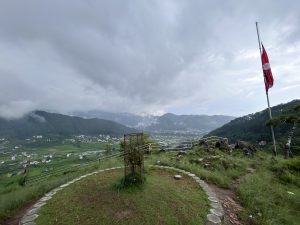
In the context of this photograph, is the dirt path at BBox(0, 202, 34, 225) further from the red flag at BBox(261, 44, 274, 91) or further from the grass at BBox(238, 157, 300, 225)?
the red flag at BBox(261, 44, 274, 91)

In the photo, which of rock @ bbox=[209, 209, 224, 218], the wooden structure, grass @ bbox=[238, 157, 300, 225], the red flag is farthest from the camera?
the red flag

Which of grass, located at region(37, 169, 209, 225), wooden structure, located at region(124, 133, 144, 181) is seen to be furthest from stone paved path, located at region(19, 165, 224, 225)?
wooden structure, located at region(124, 133, 144, 181)

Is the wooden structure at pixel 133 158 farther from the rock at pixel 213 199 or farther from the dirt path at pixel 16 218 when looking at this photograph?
the dirt path at pixel 16 218

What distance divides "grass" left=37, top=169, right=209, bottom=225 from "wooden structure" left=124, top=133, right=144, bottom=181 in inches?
18.7

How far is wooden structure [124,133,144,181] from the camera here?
25.8 feet

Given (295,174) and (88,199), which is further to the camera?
(295,174)

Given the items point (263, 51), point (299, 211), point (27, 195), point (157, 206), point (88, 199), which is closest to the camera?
point (157, 206)

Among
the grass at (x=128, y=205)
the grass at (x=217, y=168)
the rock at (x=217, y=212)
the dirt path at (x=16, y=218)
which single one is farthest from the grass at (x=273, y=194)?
the dirt path at (x=16, y=218)

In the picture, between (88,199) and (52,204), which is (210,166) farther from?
(52,204)

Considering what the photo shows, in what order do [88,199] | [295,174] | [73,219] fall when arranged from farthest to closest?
[295,174] < [88,199] < [73,219]

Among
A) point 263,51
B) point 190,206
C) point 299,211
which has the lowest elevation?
point 299,211

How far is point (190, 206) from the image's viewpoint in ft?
21.3

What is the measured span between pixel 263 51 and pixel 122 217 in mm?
13751

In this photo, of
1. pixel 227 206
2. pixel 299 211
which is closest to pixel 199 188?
pixel 227 206
